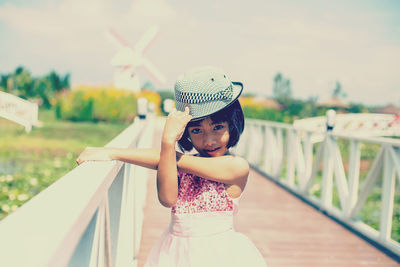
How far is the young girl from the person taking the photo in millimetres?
1564

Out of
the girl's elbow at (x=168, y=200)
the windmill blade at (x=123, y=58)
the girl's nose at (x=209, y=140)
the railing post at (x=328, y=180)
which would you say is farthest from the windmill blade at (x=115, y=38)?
the girl's elbow at (x=168, y=200)

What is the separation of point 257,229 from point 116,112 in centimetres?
2082

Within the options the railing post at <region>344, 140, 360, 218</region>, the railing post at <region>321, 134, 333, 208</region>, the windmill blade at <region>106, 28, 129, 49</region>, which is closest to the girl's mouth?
the railing post at <region>344, 140, 360, 218</region>

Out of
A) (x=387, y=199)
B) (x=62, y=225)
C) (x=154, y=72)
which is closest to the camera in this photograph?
(x=62, y=225)

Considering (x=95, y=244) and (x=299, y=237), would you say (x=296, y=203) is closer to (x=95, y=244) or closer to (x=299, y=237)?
(x=299, y=237)

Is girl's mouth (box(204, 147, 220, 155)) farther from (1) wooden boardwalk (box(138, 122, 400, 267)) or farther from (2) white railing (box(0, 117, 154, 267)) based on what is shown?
(1) wooden boardwalk (box(138, 122, 400, 267))

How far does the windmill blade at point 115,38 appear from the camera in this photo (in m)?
11.9

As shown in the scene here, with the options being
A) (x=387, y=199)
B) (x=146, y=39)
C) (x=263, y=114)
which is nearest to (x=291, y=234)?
(x=387, y=199)

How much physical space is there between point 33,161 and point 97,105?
48.9 ft

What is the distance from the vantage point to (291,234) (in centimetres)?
439

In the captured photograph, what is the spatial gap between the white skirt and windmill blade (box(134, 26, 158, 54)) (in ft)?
33.3

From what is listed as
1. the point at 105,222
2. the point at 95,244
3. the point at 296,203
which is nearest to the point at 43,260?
the point at 95,244

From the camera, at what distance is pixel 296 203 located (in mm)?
5863

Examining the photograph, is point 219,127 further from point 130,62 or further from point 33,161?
point 33,161
